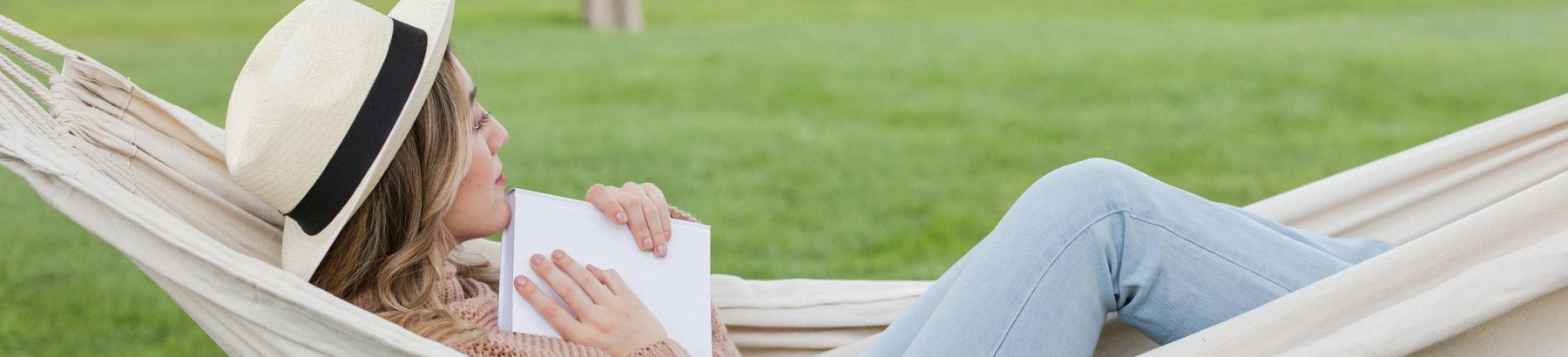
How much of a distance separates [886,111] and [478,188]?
4.95m

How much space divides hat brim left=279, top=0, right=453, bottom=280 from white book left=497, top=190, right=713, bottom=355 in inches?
7.8

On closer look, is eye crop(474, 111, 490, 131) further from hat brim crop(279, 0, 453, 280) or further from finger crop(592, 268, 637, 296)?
finger crop(592, 268, 637, 296)

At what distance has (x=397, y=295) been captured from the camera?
5.50 feet

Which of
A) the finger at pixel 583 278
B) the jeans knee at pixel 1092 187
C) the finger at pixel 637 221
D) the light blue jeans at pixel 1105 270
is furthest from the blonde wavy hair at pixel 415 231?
the jeans knee at pixel 1092 187

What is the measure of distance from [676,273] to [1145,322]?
0.62m

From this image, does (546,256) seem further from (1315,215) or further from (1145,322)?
(1315,215)

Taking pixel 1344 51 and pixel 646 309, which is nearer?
pixel 646 309

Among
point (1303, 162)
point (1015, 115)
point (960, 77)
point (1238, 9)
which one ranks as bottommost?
point (1303, 162)

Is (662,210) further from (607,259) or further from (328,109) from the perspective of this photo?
(328,109)

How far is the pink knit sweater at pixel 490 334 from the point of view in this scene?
1602 millimetres

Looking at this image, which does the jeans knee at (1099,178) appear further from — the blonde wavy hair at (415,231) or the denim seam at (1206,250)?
the blonde wavy hair at (415,231)

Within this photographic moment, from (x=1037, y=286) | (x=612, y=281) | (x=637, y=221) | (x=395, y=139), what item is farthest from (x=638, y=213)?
(x=1037, y=286)

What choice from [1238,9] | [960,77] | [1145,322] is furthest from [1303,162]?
[1238,9]

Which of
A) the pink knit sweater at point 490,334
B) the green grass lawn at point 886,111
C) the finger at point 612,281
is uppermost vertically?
the green grass lawn at point 886,111
